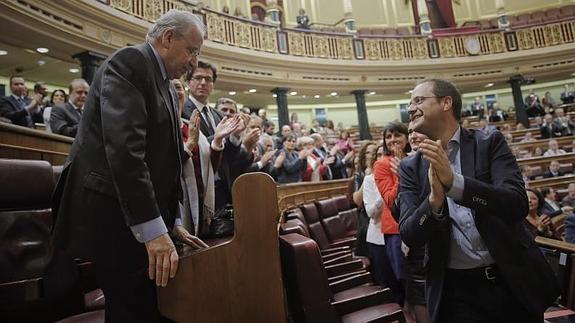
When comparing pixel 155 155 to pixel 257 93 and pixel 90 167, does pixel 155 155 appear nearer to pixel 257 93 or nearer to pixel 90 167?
pixel 90 167

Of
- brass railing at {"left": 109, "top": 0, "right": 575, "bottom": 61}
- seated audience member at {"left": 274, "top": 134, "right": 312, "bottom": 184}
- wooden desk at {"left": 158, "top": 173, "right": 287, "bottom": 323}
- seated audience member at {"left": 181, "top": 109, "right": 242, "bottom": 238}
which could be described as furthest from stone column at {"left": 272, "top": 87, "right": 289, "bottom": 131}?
wooden desk at {"left": 158, "top": 173, "right": 287, "bottom": 323}

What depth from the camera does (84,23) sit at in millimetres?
5082

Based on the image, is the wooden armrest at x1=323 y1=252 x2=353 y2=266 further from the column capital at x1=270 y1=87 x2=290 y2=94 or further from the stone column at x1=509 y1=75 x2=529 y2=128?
the stone column at x1=509 y1=75 x2=529 y2=128

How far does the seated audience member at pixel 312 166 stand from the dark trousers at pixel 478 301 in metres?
3.01

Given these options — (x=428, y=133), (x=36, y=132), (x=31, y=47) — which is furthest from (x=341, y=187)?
(x=31, y=47)

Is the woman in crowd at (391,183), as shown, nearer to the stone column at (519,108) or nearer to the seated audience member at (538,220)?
the seated audience member at (538,220)

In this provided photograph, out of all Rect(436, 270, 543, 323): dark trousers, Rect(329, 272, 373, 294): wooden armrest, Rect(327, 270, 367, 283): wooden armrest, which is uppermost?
Rect(436, 270, 543, 323): dark trousers

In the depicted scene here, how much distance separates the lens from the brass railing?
7.28 m

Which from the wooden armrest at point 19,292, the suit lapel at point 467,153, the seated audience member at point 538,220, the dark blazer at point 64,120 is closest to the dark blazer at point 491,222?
the suit lapel at point 467,153

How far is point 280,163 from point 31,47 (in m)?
4.15

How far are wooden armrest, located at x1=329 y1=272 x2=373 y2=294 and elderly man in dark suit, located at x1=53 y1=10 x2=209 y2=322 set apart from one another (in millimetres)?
1106

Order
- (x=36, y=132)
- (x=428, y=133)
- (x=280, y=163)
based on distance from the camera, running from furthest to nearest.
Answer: (x=280, y=163)
(x=36, y=132)
(x=428, y=133)

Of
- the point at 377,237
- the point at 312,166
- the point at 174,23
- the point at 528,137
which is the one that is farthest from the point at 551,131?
the point at 174,23

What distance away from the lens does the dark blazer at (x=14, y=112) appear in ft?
10.1
